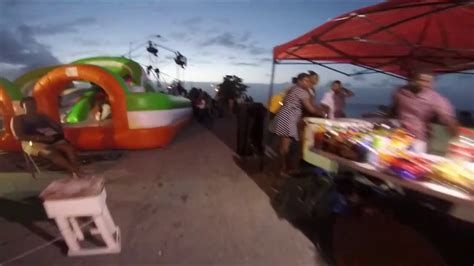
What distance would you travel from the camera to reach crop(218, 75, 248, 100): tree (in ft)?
66.5

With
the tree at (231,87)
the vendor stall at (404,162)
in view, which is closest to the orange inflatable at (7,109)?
the vendor stall at (404,162)

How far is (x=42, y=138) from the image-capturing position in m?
4.80

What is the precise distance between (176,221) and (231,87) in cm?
1726

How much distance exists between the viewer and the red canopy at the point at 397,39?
378cm

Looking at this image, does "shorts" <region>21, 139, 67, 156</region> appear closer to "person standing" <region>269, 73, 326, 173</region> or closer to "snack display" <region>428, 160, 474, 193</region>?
"person standing" <region>269, 73, 326, 173</region>

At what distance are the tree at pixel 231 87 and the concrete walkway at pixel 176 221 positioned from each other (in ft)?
48.4

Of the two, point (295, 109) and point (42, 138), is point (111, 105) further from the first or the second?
point (295, 109)

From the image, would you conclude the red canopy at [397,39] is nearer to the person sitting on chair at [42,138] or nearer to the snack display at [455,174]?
the snack display at [455,174]

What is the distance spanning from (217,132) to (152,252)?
755 cm

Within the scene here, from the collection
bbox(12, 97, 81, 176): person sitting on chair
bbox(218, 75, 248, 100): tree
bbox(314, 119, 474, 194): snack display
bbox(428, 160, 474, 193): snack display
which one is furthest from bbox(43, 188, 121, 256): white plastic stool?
bbox(218, 75, 248, 100): tree

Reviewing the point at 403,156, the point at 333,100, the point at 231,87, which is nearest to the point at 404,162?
the point at 403,156

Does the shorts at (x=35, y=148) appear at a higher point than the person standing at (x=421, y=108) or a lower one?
lower

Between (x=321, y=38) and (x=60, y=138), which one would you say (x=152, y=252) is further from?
(x=321, y=38)

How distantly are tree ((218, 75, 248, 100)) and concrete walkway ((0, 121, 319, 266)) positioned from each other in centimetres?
1475
